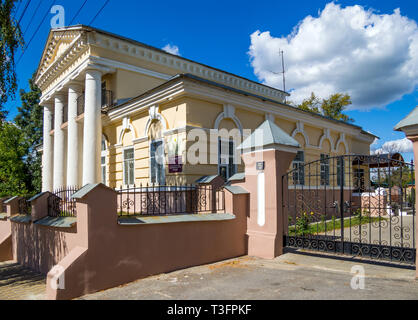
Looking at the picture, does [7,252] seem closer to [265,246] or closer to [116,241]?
[116,241]

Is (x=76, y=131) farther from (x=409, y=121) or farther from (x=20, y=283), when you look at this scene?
(x=409, y=121)

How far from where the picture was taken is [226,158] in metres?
11.3

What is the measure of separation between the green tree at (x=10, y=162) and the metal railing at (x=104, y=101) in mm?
8763

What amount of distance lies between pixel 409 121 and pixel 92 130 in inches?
411

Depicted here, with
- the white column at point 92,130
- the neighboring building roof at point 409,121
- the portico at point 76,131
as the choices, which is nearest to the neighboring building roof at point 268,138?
the neighboring building roof at point 409,121

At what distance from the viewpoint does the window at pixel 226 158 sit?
36.5 ft

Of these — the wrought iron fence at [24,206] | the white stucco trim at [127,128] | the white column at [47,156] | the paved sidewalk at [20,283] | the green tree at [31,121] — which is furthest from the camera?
the green tree at [31,121]

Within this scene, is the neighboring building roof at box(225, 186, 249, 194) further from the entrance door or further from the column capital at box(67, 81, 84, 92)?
the column capital at box(67, 81, 84, 92)

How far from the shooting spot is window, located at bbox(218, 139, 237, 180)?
36.5 feet

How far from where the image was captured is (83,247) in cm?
570

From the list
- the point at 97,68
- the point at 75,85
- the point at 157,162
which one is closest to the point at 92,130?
the point at 97,68

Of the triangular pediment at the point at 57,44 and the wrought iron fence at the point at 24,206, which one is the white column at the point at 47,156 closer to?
the triangular pediment at the point at 57,44
